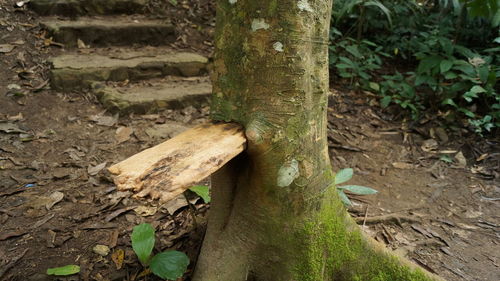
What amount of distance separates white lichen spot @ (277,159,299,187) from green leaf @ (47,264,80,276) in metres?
0.98

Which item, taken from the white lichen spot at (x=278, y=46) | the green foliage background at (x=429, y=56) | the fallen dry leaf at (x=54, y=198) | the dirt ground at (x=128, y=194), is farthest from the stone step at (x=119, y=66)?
the white lichen spot at (x=278, y=46)

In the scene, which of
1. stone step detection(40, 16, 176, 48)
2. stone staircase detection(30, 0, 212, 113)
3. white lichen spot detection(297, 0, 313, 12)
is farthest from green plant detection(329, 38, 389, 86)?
white lichen spot detection(297, 0, 313, 12)

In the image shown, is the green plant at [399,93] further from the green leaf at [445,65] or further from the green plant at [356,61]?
the green leaf at [445,65]

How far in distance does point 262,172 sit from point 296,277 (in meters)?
0.48

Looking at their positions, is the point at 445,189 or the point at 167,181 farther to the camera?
the point at 445,189

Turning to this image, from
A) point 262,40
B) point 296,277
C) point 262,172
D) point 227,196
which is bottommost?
point 296,277

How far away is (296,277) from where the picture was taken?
5.22 feet

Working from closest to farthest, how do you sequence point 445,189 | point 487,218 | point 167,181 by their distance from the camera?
point 167,181, point 487,218, point 445,189

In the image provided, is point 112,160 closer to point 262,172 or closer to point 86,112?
point 86,112

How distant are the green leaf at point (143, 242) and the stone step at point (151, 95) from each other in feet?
5.58

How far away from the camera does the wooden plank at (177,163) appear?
110cm

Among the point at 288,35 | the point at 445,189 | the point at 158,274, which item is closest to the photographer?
the point at 288,35

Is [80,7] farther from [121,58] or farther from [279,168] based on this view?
[279,168]

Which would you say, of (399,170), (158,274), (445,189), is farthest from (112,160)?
(445,189)
